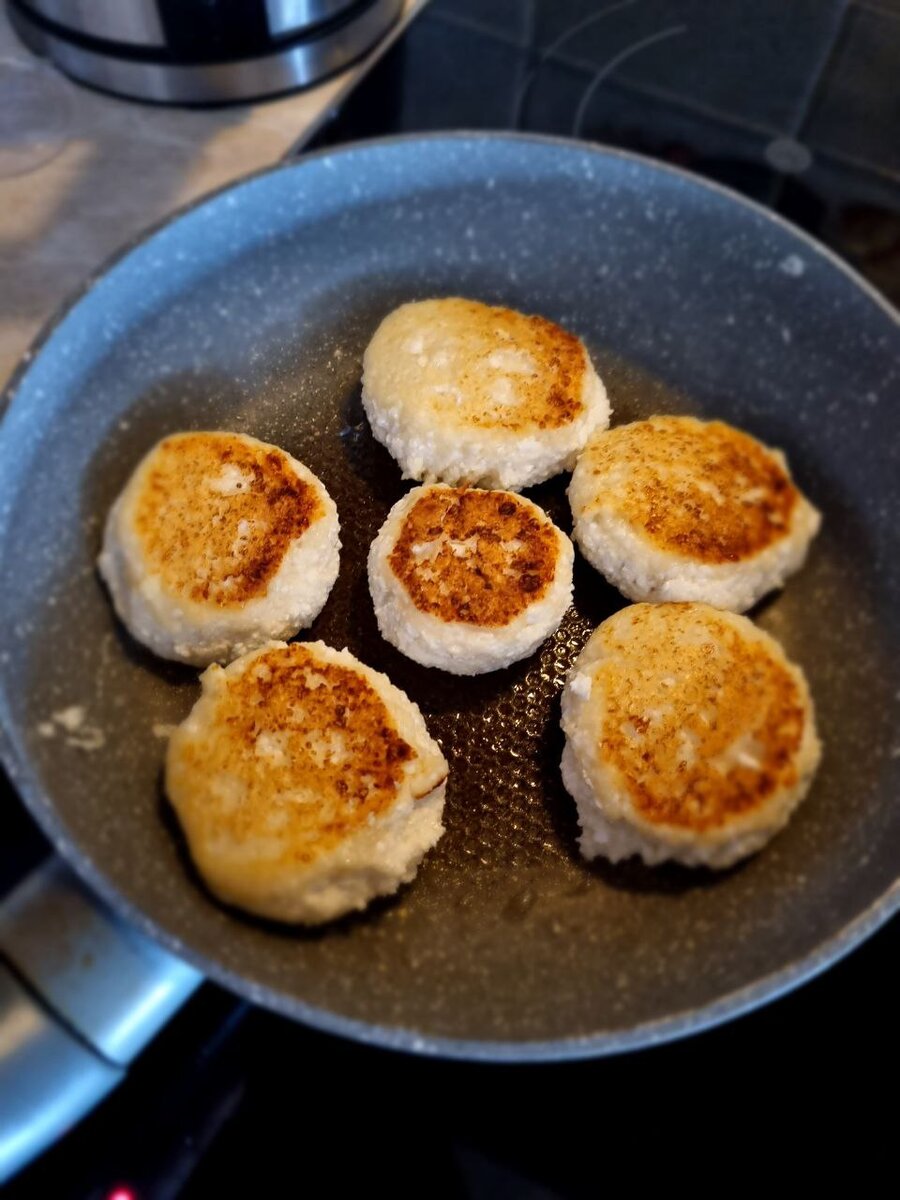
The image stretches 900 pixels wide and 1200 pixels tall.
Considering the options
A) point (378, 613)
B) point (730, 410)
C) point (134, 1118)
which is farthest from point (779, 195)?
point (134, 1118)

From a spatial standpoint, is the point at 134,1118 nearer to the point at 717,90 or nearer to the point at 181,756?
the point at 181,756

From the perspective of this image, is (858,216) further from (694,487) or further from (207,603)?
(207,603)

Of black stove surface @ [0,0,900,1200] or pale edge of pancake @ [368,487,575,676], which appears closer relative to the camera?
black stove surface @ [0,0,900,1200]

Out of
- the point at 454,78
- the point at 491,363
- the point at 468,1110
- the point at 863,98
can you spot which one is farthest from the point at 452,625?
Answer: the point at 863,98

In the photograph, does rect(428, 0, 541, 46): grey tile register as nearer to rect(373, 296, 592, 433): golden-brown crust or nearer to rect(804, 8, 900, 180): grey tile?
rect(804, 8, 900, 180): grey tile

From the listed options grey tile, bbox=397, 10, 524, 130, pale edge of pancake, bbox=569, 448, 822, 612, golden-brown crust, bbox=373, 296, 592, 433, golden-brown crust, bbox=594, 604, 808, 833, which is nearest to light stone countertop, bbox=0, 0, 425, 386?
grey tile, bbox=397, 10, 524, 130

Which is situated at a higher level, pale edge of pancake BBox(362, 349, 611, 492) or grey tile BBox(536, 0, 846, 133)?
→ grey tile BBox(536, 0, 846, 133)
